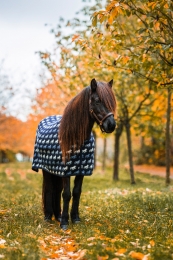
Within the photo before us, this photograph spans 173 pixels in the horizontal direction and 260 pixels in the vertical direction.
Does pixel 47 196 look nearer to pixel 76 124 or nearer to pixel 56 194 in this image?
pixel 56 194

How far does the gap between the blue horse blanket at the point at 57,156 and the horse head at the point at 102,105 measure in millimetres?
649

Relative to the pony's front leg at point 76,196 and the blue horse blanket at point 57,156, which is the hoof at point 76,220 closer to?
the pony's front leg at point 76,196

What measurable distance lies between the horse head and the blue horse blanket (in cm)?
65

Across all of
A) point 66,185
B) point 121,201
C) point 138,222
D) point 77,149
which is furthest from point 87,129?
point 121,201

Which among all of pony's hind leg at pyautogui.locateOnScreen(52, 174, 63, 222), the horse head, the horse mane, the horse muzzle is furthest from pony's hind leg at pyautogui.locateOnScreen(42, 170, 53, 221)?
the horse muzzle

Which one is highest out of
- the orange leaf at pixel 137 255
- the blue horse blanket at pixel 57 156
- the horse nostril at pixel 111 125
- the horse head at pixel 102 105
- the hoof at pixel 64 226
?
the horse head at pixel 102 105

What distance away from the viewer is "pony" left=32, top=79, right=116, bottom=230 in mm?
5484

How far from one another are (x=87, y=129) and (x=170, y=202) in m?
3.38

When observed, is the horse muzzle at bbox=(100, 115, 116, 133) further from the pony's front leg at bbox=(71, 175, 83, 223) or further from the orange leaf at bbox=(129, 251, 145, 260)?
the orange leaf at bbox=(129, 251, 145, 260)

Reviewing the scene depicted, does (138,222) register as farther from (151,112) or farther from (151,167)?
(151,167)

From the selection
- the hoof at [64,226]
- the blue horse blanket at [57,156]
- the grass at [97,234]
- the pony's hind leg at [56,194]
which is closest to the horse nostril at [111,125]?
the blue horse blanket at [57,156]

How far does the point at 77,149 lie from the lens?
230 inches

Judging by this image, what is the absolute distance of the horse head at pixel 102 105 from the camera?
536cm

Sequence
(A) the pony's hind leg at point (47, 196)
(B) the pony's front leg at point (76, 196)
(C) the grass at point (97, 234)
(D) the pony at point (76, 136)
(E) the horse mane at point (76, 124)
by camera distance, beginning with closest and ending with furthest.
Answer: (C) the grass at point (97, 234) → (D) the pony at point (76, 136) → (E) the horse mane at point (76, 124) → (B) the pony's front leg at point (76, 196) → (A) the pony's hind leg at point (47, 196)
